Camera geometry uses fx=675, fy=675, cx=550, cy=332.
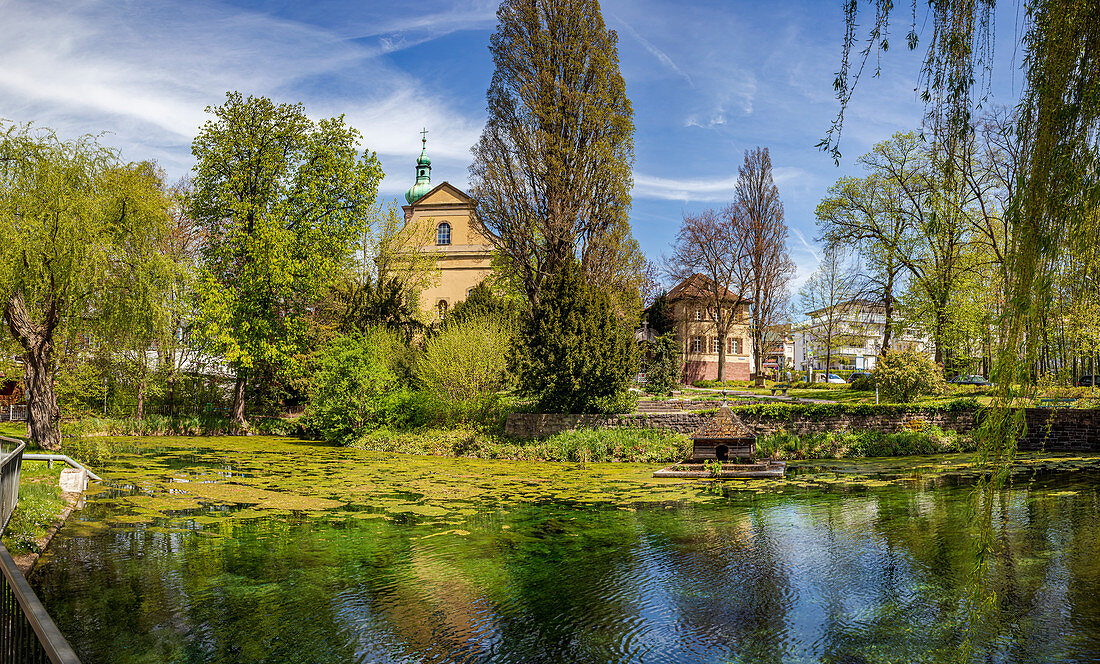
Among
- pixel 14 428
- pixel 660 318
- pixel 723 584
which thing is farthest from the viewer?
pixel 660 318

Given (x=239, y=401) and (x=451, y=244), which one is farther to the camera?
(x=451, y=244)

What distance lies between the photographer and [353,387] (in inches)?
982

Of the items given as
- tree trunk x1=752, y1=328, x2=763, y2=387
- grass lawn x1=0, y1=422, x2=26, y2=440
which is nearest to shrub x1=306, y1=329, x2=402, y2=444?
grass lawn x1=0, y1=422, x2=26, y2=440

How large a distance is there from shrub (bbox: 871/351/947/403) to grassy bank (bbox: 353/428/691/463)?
29.8 ft

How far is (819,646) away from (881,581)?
2353mm

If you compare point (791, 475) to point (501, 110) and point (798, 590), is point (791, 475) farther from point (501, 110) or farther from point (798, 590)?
point (501, 110)

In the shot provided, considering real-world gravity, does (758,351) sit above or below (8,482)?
above

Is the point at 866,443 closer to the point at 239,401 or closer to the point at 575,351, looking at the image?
the point at 575,351

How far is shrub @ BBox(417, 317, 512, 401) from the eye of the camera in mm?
23688

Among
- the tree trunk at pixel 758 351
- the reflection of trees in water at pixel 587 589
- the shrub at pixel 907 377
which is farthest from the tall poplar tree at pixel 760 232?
the reflection of trees in water at pixel 587 589

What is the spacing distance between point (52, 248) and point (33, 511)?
10.2 metres

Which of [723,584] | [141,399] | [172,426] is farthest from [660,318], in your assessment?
[723,584]

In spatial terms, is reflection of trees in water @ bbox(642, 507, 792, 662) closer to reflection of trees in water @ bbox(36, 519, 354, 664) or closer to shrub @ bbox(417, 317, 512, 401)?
reflection of trees in water @ bbox(36, 519, 354, 664)

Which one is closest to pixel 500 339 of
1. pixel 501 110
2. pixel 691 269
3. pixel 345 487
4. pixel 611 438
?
pixel 611 438
